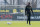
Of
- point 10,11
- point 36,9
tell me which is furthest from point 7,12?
point 36,9

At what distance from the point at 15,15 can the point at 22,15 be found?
608 mm

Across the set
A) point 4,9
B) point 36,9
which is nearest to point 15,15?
point 4,9

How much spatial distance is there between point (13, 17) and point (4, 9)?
1.04m

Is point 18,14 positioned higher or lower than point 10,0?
lower

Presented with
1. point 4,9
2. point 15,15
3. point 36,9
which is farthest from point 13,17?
point 36,9

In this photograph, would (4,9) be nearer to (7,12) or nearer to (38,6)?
(7,12)

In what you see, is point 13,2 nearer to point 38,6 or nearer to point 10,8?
point 10,8

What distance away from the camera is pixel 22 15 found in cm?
1286

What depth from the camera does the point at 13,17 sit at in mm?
12812

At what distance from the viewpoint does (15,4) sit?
1330cm

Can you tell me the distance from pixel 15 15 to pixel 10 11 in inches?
21.8
